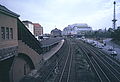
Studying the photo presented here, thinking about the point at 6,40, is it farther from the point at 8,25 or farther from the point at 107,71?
the point at 107,71

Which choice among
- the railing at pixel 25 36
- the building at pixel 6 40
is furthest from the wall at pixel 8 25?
the railing at pixel 25 36

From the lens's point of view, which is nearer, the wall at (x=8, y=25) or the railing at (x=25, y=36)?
the wall at (x=8, y=25)

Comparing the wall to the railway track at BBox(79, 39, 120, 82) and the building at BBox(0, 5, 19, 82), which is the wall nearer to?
A: the building at BBox(0, 5, 19, 82)

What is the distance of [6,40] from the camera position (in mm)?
14367

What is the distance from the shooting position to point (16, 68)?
64.1ft

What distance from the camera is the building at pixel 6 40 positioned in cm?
1331

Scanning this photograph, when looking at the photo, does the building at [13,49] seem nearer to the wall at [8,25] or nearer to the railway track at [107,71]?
the wall at [8,25]

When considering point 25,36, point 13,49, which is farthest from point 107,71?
point 13,49

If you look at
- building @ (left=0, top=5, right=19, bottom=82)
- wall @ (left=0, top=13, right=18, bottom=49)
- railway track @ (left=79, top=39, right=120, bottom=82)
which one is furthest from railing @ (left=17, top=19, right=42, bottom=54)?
railway track @ (left=79, top=39, right=120, bottom=82)

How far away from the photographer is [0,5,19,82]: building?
43.7ft

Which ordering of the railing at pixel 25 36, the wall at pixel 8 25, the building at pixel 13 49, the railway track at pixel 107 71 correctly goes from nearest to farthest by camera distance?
1. the wall at pixel 8 25
2. the building at pixel 13 49
3. the railing at pixel 25 36
4. the railway track at pixel 107 71

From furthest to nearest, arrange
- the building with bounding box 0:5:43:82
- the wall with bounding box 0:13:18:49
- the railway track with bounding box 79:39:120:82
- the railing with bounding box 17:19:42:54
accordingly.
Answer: the railway track with bounding box 79:39:120:82 → the railing with bounding box 17:19:42:54 → the building with bounding box 0:5:43:82 → the wall with bounding box 0:13:18:49

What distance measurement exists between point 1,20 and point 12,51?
3.20m

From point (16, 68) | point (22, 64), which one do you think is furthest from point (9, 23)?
point (22, 64)
